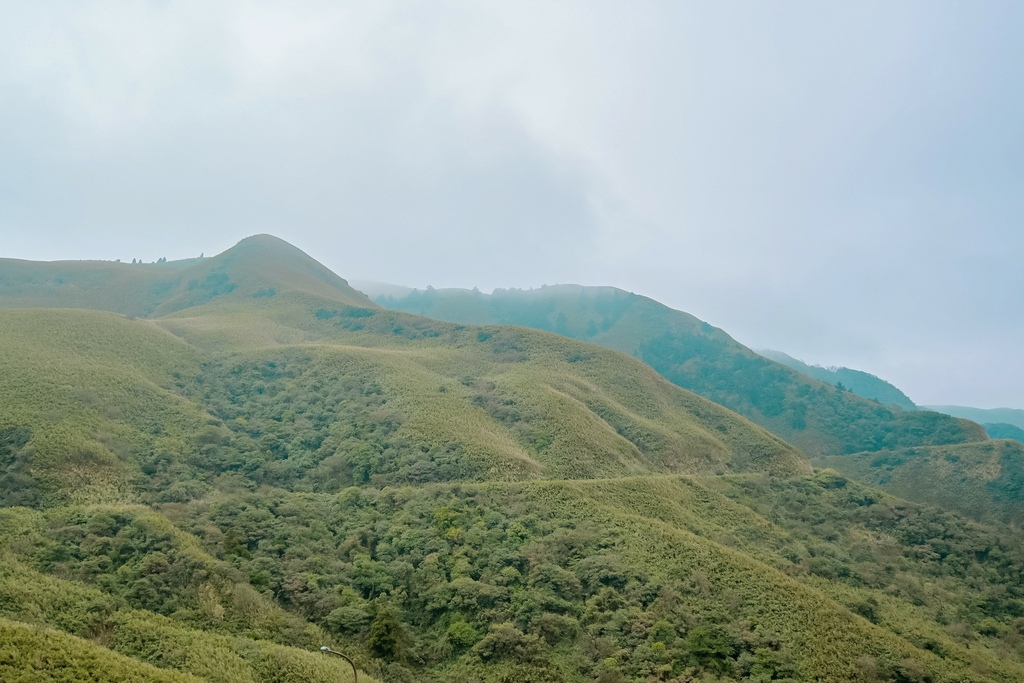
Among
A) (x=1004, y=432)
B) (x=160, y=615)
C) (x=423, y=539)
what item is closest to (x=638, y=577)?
(x=423, y=539)

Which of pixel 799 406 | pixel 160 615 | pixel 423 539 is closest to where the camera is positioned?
pixel 160 615

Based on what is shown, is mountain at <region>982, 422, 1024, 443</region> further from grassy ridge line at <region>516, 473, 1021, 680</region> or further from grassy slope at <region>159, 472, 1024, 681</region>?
grassy slope at <region>159, 472, 1024, 681</region>

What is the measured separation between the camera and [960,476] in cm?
8750

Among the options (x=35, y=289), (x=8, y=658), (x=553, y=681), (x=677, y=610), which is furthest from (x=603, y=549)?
(x=35, y=289)

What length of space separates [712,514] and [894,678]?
27.0 m

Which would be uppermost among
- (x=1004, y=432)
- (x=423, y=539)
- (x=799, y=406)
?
(x=799, y=406)

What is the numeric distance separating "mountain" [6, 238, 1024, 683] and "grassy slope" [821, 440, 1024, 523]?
15.7 m

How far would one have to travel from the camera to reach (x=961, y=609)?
163 ft

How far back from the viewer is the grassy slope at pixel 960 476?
79688mm

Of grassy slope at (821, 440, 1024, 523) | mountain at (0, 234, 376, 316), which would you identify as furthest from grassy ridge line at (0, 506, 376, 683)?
mountain at (0, 234, 376, 316)

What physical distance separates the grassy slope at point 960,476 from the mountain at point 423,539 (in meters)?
15.7

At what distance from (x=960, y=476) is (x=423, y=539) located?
77.8 metres

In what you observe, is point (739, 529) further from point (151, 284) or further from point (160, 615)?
point (151, 284)

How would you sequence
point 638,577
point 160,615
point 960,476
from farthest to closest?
point 960,476
point 638,577
point 160,615
